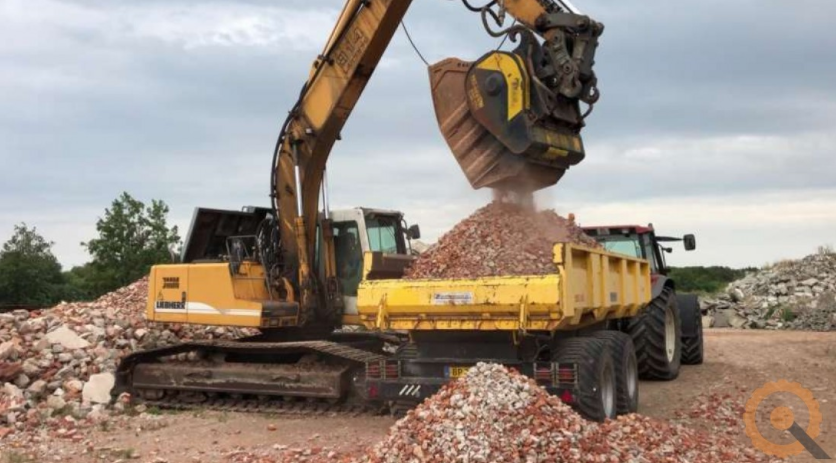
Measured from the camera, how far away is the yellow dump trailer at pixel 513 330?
7441mm

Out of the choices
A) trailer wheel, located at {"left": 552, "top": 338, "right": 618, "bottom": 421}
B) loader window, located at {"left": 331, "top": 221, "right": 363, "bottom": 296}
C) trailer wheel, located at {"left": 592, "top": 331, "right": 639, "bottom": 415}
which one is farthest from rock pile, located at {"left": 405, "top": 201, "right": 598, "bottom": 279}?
loader window, located at {"left": 331, "top": 221, "right": 363, "bottom": 296}

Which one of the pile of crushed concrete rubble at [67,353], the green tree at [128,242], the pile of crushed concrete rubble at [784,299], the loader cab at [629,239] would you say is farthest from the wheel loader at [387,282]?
the green tree at [128,242]

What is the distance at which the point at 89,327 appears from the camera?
1239cm

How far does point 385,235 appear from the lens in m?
11.6

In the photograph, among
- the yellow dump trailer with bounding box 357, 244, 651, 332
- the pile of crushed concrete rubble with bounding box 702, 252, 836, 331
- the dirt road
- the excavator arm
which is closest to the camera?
the yellow dump trailer with bounding box 357, 244, 651, 332

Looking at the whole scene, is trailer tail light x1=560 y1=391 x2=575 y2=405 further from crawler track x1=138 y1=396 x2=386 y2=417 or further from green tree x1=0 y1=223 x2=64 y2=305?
green tree x1=0 y1=223 x2=64 y2=305

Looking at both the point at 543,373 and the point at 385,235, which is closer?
the point at 543,373

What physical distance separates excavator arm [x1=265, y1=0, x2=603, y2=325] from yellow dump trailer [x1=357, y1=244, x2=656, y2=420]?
1.38 meters

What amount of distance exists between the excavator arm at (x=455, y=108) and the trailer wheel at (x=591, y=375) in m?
1.85

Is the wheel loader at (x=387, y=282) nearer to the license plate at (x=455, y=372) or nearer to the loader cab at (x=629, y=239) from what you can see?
the license plate at (x=455, y=372)

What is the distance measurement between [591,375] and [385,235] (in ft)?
15.3

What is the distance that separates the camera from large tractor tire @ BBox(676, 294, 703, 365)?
13797 mm

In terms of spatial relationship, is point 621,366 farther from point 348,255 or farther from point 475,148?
point 348,255

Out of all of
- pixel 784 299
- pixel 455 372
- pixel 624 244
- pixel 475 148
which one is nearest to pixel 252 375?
pixel 455 372
